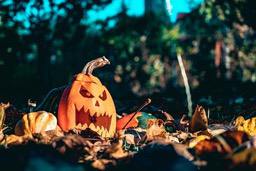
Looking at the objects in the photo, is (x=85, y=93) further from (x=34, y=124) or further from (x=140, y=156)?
(x=140, y=156)

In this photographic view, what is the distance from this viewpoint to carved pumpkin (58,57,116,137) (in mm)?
2818

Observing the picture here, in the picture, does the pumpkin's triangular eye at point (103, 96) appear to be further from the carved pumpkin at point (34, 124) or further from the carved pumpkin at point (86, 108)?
the carved pumpkin at point (34, 124)

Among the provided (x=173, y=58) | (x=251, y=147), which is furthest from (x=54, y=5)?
(x=173, y=58)

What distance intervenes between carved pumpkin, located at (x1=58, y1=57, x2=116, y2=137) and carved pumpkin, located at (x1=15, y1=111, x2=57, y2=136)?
0.29m

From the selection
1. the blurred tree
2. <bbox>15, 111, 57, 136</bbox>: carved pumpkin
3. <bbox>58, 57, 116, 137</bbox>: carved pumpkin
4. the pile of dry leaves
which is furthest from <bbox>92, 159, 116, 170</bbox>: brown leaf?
the blurred tree

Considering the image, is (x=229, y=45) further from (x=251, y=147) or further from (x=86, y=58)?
(x=251, y=147)

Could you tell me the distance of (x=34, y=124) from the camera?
8.05 feet

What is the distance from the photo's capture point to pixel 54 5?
604cm

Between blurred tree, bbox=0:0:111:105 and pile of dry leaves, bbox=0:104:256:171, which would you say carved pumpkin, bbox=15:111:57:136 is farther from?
blurred tree, bbox=0:0:111:105

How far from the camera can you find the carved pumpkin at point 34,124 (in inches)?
95.9

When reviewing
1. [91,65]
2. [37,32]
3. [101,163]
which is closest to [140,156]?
[101,163]

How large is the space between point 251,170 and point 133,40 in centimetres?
831

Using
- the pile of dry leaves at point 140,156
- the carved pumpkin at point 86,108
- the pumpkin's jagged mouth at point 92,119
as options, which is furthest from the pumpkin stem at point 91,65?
the pile of dry leaves at point 140,156

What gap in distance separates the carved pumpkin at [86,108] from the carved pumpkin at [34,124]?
11.2 inches
